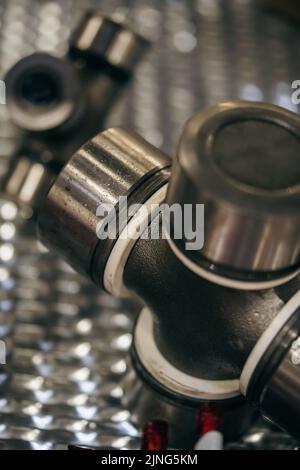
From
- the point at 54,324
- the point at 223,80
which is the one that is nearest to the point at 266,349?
the point at 54,324

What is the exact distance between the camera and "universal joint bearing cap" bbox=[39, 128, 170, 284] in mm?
573

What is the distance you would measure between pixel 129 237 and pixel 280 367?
0.55ft

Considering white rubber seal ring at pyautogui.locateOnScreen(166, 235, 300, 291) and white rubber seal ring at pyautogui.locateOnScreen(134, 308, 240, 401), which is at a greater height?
white rubber seal ring at pyautogui.locateOnScreen(166, 235, 300, 291)

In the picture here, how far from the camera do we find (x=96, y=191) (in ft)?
1.90

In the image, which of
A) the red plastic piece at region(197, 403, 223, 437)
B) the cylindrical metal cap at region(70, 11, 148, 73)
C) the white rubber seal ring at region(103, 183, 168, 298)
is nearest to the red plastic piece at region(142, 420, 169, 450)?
the red plastic piece at region(197, 403, 223, 437)

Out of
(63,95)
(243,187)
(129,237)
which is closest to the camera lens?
(243,187)

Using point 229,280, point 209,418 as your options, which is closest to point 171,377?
point 209,418

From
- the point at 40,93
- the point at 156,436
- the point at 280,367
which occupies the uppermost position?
the point at 40,93

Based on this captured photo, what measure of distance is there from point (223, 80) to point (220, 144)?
21.9 inches

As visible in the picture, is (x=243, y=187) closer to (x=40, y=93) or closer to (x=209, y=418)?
(x=209, y=418)

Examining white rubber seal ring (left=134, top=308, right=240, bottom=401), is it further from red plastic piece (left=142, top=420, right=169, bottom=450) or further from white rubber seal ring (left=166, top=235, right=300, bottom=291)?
white rubber seal ring (left=166, top=235, right=300, bottom=291)

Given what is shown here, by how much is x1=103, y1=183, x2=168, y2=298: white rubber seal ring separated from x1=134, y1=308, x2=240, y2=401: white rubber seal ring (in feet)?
0.32

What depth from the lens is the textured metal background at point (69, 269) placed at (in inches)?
26.8

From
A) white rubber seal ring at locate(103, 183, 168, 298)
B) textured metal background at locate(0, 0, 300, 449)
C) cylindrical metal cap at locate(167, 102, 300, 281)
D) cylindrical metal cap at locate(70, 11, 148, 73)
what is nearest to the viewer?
cylindrical metal cap at locate(167, 102, 300, 281)
